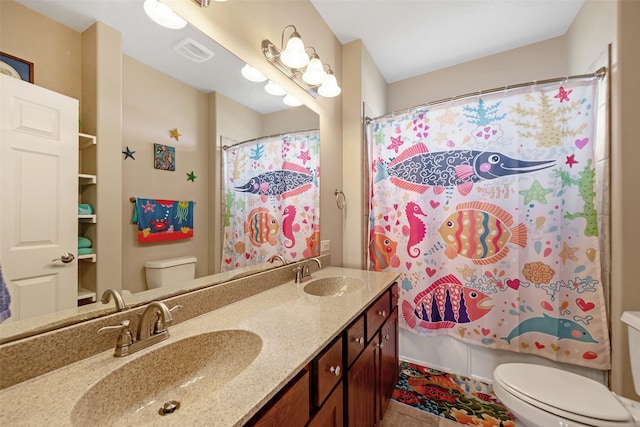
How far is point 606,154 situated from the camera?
1.39 m

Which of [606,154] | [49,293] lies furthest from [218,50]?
[606,154]

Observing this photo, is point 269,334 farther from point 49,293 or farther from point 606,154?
point 606,154

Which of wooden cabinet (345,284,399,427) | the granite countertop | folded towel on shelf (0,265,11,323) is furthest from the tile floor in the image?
folded towel on shelf (0,265,11,323)

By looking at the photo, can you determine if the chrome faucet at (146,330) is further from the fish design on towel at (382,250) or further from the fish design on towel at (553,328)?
the fish design on towel at (553,328)

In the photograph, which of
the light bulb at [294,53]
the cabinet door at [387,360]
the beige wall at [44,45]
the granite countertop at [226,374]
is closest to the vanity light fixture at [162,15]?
the beige wall at [44,45]

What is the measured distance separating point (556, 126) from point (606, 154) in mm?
288

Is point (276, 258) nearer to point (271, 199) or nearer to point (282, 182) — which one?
point (271, 199)

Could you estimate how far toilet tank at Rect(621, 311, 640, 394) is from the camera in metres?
1.18

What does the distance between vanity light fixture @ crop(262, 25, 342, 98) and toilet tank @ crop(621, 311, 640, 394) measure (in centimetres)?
198

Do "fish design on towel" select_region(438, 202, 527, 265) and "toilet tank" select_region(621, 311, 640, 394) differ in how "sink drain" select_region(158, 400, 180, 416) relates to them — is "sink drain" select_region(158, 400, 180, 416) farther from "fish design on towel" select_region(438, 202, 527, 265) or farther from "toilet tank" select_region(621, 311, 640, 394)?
"toilet tank" select_region(621, 311, 640, 394)

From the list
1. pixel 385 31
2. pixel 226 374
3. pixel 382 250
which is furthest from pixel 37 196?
pixel 385 31

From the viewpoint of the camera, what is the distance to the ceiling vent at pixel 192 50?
99 centimetres

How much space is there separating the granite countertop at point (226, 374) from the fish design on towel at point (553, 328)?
3.91 feet

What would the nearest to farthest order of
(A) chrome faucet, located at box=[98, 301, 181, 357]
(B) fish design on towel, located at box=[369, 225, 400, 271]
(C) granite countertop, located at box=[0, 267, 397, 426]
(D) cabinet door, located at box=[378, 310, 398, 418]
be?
(C) granite countertop, located at box=[0, 267, 397, 426] → (A) chrome faucet, located at box=[98, 301, 181, 357] → (D) cabinet door, located at box=[378, 310, 398, 418] → (B) fish design on towel, located at box=[369, 225, 400, 271]
